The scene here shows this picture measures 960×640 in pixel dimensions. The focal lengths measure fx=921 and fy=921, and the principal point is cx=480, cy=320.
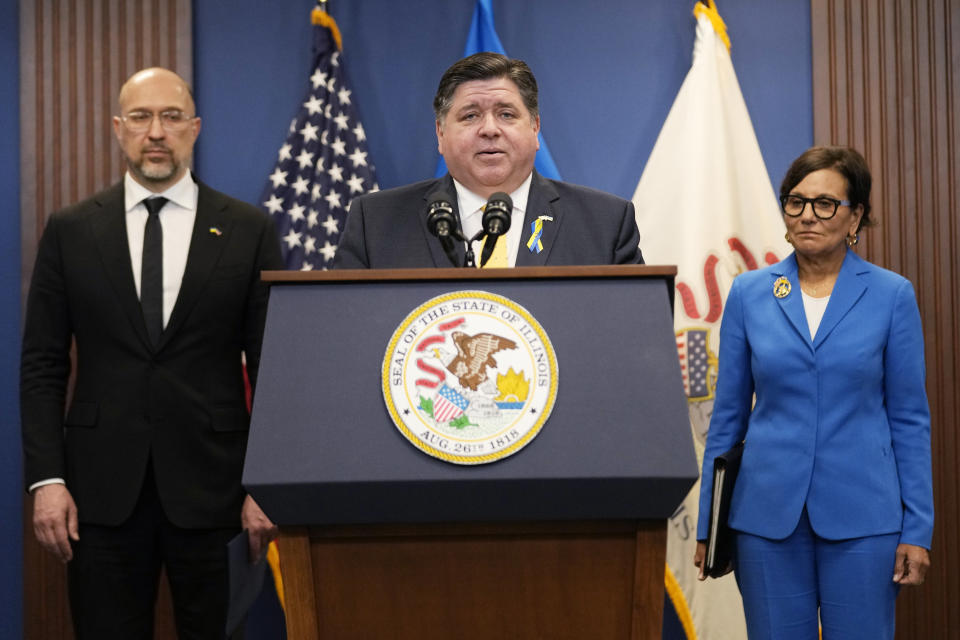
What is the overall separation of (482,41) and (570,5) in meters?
0.44

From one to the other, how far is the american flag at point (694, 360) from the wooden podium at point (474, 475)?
2.09 metres

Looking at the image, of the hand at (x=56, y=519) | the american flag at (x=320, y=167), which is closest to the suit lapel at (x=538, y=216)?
the hand at (x=56, y=519)

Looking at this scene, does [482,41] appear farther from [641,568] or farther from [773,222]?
[641,568]

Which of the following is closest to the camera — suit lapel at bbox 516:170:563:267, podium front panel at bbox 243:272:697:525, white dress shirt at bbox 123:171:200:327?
podium front panel at bbox 243:272:697:525

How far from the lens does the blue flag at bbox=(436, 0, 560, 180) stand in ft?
11.4

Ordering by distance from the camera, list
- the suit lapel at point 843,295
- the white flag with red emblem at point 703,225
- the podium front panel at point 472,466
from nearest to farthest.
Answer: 1. the podium front panel at point 472,466
2. the suit lapel at point 843,295
3. the white flag with red emblem at point 703,225

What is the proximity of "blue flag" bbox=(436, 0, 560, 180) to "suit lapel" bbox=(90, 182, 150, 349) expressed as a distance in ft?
4.25

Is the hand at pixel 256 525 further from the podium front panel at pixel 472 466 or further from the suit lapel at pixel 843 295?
the suit lapel at pixel 843 295

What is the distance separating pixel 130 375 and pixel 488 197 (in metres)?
1.11

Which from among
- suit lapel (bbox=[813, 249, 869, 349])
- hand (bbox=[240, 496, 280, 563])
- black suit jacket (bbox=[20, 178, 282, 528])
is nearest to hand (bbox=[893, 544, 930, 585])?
suit lapel (bbox=[813, 249, 869, 349])

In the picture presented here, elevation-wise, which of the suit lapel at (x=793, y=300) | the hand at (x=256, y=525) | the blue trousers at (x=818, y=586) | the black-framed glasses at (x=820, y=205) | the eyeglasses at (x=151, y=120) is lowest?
the blue trousers at (x=818, y=586)

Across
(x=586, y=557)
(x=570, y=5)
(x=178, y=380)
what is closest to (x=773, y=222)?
(x=570, y=5)

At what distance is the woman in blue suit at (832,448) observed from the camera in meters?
2.12

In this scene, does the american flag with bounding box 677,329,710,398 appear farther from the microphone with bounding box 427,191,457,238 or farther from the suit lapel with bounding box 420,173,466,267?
the microphone with bounding box 427,191,457,238
